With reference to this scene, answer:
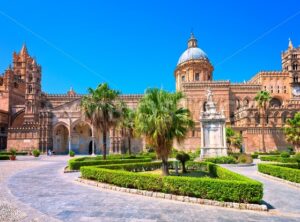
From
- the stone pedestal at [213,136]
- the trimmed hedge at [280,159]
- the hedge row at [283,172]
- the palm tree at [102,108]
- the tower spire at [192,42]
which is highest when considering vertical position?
the tower spire at [192,42]

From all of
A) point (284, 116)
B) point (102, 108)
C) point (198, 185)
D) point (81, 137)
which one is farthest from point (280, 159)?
point (81, 137)

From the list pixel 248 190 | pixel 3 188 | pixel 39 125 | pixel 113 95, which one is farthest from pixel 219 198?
pixel 39 125

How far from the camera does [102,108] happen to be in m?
25.0

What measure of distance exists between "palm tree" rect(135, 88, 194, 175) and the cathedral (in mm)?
31076

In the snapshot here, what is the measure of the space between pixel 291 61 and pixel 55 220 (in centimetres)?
7363

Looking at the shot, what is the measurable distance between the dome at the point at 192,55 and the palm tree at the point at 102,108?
3874cm

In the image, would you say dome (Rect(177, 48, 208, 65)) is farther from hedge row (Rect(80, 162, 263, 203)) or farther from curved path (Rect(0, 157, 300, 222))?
curved path (Rect(0, 157, 300, 222))

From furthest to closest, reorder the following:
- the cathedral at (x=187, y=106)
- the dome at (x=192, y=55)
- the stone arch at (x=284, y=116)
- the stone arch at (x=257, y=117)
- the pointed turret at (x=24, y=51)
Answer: the pointed turret at (x=24, y=51)
the dome at (x=192, y=55)
the stone arch at (x=284, y=116)
the stone arch at (x=257, y=117)
the cathedral at (x=187, y=106)

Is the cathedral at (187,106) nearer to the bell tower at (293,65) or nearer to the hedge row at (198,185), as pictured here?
the bell tower at (293,65)

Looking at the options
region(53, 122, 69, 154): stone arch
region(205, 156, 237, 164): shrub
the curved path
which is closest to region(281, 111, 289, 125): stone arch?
region(205, 156, 237, 164): shrub

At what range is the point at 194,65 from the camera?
59844mm

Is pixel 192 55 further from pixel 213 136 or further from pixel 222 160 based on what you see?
pixel 222 160

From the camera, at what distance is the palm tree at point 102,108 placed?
2498 cm

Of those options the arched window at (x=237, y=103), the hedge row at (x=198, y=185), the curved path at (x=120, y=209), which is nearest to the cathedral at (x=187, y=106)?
the arched window at (x=237, y=103)
